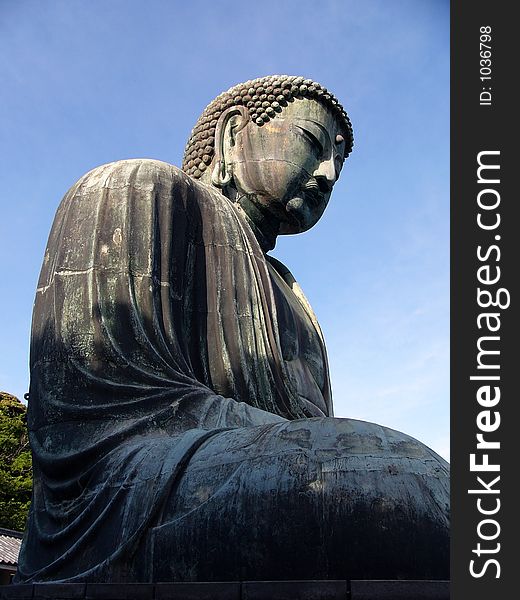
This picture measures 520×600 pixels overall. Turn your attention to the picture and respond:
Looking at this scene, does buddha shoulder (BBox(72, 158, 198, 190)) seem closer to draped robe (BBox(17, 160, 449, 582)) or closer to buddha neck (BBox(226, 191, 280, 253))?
draped robe (BBox(17, 160, 449, 582))

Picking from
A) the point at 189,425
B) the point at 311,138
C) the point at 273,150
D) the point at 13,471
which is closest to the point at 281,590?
the point at 189,425

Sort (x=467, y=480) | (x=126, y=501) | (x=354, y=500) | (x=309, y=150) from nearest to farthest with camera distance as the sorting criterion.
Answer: (x=467, y=480)
(x=354, y=500)
(x=126, y=501)
(x=309, y=150)

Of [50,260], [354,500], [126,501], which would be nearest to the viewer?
[354,500]

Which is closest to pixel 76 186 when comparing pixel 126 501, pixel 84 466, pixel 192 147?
pixel 192 147

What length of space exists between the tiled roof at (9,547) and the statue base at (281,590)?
49.1ft

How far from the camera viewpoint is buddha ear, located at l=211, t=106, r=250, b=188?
6.89 meters

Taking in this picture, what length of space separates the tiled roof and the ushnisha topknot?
12.5 meters

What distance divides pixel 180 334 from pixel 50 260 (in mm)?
932

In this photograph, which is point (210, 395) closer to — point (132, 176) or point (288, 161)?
point (132, 176)

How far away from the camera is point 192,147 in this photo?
714 centimetres

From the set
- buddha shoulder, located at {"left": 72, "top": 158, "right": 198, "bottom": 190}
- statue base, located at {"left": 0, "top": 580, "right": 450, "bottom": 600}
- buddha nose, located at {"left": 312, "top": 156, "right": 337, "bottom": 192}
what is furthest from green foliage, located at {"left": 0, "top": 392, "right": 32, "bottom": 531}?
statue base, located at {"left": 0, "top": 580, "right": 450, "bottom": 600}

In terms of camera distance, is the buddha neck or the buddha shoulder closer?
the buddha shoulder

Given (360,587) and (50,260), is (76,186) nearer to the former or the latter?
(50,260)

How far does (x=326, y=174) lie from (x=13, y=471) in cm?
1954
